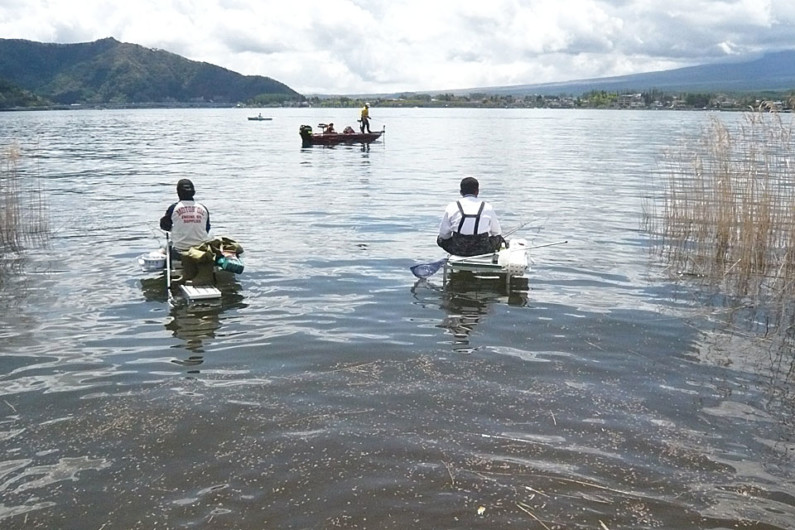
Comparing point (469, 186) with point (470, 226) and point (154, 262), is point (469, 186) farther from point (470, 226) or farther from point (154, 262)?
point (154, 262)

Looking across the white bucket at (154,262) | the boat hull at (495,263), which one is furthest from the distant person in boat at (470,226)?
the white bucket at (154,262)

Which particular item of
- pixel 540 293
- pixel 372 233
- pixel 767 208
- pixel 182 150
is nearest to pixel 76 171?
pixel 182 150

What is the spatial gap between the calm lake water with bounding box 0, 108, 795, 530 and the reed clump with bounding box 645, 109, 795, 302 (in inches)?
39.4

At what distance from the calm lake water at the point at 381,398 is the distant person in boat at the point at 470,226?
2.43ft

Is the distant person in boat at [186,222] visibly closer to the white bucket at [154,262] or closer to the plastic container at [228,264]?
the white bucket at [154,262]

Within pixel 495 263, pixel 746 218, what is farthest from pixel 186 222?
pixel 746 218

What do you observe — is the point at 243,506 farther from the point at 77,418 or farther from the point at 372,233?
the point at 372,233

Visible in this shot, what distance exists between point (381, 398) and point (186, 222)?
560 cm

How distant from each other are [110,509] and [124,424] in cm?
150

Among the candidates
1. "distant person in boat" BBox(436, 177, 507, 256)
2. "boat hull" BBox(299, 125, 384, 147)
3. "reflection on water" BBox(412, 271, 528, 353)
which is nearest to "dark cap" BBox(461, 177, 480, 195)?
"distant person in boat" BBox(436, 177, 507, 256)

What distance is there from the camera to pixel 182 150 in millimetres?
48594

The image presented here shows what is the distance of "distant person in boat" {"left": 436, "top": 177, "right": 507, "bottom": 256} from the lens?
1153 centimetres

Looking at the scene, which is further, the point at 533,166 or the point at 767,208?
Answer: the point at 533,166

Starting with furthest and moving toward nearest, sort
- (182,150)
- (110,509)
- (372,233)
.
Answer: (182,150)
(372,233)
(110,509)
